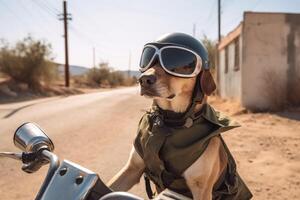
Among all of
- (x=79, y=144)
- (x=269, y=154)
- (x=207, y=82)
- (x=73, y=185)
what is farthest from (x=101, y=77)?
(x=73, y=185)

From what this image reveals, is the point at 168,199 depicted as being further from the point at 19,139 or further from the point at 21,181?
Result: the point at 21,181

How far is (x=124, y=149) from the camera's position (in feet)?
25.0

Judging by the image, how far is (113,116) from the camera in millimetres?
13578

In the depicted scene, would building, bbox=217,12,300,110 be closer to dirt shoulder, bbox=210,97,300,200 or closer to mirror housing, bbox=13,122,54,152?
dirt shoulder, bbox=210,97,300,200

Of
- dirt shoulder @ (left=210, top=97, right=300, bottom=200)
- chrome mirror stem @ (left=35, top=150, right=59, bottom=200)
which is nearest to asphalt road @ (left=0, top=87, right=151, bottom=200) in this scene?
dirt shoulder @ (left=210, top=97, right=300, bottom=200)

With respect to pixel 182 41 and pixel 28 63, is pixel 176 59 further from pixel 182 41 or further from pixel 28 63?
pixel 28 63

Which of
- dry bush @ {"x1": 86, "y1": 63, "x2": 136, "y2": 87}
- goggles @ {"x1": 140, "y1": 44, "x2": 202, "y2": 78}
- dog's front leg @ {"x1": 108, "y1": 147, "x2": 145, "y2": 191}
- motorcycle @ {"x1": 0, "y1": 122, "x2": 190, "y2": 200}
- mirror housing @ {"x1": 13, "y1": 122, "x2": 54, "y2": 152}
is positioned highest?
goggles @ {"x1": 140, "y1": 44, "x2": 202, "y2": 78}

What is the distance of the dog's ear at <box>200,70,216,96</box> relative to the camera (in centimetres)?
247

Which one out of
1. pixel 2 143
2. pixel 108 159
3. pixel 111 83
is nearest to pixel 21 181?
pixel 108 159

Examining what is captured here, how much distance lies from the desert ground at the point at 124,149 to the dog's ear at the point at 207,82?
8.47 ft

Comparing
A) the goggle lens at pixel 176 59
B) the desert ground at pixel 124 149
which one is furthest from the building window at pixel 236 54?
the goggle lens at pixel 176 59

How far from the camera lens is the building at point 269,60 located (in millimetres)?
15266

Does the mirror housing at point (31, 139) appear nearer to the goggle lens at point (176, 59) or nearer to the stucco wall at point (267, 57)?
the goggle lens at point (176, 59)

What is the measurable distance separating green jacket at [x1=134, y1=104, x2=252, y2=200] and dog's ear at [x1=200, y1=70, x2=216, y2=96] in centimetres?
10
